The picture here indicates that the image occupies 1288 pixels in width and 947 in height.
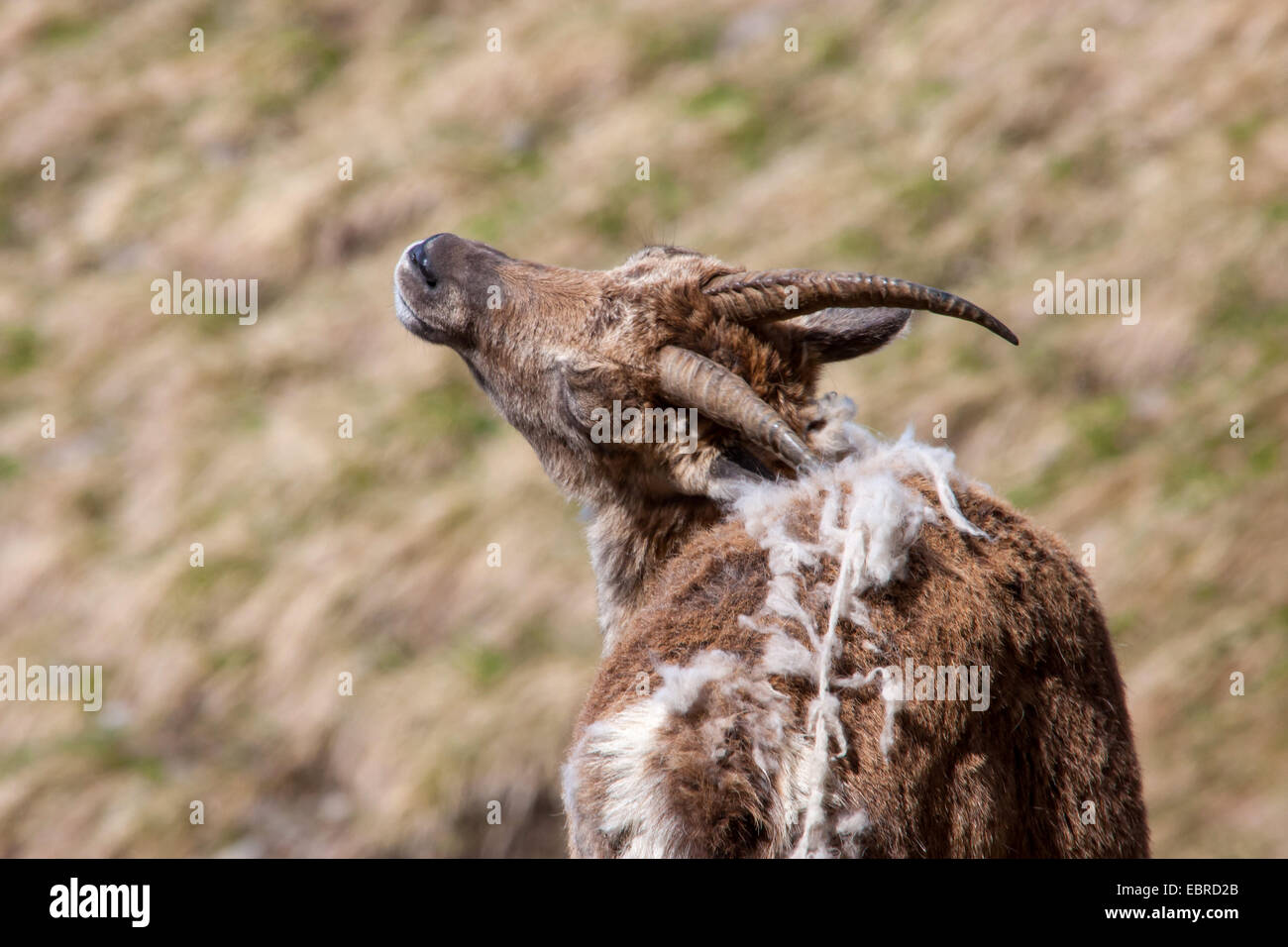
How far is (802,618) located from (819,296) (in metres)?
1.31

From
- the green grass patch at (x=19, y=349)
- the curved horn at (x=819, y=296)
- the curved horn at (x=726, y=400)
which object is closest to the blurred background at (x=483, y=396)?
the green grass patch at (x=19, y=349)

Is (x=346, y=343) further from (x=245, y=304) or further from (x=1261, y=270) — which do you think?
(x=1261, y=270)

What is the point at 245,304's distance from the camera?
52.7 feet

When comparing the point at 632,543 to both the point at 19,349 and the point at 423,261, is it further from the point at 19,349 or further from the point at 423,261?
the point at 19,349

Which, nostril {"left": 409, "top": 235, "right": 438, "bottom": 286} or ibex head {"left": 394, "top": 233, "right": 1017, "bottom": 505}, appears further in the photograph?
nostril {"left": 409, "top": 235, "right": 438, "bottom": 286}

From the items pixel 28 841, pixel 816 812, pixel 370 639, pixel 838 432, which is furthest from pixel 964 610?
pixel 28 841

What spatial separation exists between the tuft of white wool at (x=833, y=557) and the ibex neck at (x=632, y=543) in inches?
25.2

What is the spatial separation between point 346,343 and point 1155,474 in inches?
348

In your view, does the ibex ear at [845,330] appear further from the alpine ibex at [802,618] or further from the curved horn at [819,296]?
the curved horn at [819,296]

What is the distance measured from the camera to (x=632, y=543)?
15.9 feet

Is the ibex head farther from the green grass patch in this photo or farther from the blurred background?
the green grass patch

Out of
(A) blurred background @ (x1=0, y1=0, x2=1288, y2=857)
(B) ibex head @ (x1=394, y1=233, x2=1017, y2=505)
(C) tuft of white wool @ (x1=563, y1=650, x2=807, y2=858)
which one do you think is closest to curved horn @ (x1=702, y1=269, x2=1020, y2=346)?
(B) ibex head @ (x1=394, y1=233, x2=1017, y2=505)

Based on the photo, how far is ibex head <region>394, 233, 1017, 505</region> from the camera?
425 centimetres

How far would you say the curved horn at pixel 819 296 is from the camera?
4090mm
